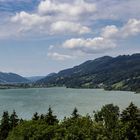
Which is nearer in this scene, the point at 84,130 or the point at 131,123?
the point at 84,130

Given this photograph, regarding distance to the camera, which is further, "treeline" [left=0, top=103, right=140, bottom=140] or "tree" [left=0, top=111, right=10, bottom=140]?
"tree" [left=0, top=111, right=10, bottom=140]

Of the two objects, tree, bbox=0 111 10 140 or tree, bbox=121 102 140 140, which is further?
tree, bbox=0 111 10 140

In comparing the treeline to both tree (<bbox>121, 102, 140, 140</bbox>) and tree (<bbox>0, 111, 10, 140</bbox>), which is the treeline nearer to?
tree (<bbox>121, 102, 140, 140</bbox>)

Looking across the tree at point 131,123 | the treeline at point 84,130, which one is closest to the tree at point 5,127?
the treeline at point 84,130

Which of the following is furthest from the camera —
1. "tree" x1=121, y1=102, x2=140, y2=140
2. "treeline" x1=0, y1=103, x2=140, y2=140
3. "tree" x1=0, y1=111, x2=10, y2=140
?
"tree" x1=0, y1=111, x2=10, y2=140

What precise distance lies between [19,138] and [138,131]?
2468 cm

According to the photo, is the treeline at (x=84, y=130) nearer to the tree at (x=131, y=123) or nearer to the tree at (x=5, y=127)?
the tree at (x=131, y=123)

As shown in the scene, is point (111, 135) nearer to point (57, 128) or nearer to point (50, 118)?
point (57, 128)

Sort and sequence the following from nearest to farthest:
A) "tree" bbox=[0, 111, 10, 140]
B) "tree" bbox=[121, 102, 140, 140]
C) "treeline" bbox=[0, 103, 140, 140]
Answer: "treeline" bbox=[0, 103, 140, 140], "tree" bbox=[121, 102, 140, 140], "tree" bbox=[0, 111, 10, 140]

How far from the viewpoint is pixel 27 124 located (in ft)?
287

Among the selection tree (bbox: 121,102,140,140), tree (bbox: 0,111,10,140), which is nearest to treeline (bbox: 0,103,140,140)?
tree (bbox: 121,102,140,140)

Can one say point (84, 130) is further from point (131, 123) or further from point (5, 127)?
point (5, 127)

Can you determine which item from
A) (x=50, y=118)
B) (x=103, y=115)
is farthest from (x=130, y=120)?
(x=103, y=115)

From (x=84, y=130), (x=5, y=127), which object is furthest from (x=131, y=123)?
(x=5, y=127)
